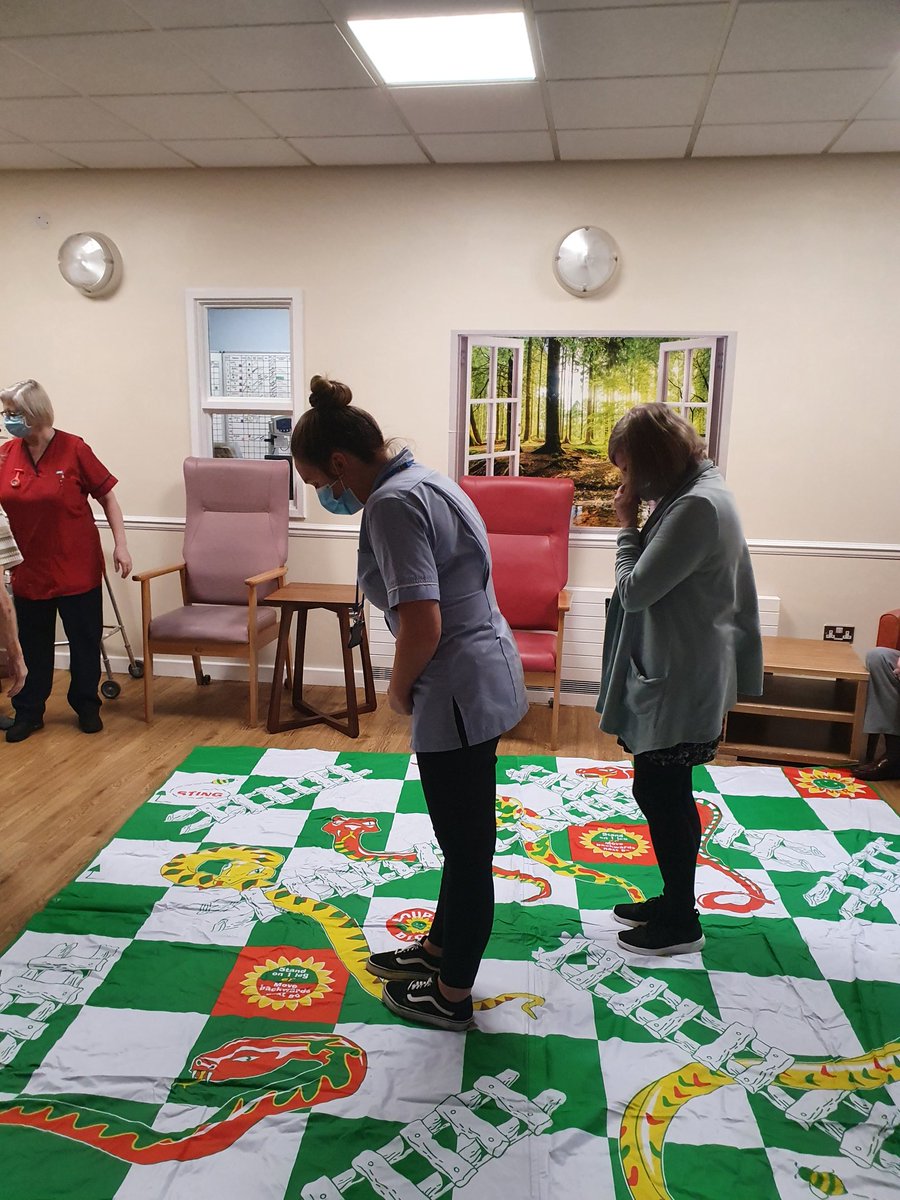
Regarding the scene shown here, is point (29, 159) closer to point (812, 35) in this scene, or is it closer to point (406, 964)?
point (812, 35)

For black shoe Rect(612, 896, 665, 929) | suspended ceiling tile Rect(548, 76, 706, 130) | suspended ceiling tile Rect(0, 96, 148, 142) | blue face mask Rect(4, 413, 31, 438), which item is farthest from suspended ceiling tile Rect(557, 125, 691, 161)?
black shoe Rect(612, 896, 665, 929)

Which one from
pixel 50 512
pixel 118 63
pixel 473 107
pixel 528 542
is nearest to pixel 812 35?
pixel 473 107

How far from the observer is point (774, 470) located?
380 cm

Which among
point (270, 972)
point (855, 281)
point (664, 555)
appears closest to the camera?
point (664, 555)

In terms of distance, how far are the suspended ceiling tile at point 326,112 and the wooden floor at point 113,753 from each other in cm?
243

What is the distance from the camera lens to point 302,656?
3.78 m

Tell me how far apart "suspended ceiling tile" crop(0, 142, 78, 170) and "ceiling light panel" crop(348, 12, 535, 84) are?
1848 mm

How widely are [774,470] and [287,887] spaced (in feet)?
9.19

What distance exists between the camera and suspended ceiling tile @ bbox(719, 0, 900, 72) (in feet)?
7.50

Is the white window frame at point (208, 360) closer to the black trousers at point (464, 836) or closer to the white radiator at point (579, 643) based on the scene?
the white radiator at point (579, 643)

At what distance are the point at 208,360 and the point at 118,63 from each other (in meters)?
1.54

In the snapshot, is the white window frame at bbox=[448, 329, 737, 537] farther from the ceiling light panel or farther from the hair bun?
the hair bun

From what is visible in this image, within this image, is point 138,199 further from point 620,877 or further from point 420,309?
point 620,877

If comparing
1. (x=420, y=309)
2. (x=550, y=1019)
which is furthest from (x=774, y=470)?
(x=550, y=1019)
